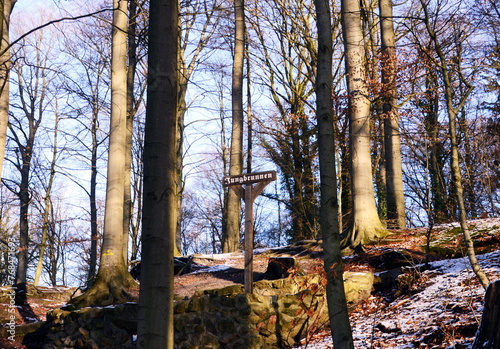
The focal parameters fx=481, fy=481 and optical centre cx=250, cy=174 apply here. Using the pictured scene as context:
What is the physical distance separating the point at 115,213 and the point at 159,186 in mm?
6679

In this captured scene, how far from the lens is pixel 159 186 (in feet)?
11.4

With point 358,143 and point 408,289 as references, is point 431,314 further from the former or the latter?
point 358,143

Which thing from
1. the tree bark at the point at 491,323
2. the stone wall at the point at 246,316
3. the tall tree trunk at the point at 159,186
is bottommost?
the stone wall at the point at 246,316

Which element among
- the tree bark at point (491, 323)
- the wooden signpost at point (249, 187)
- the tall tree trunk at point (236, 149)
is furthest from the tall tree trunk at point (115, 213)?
the tree bark at point (491, 323)

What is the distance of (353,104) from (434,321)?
636cm

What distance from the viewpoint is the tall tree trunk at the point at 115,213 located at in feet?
30.2

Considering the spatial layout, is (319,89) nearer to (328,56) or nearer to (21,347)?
(328,56)

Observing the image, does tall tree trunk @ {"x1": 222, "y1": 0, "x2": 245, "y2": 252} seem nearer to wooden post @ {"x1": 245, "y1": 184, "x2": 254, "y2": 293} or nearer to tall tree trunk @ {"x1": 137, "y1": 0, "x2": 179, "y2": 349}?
wooden post @ {"x1": 245, "y1": 184, "x2": 254, "y2": 293}

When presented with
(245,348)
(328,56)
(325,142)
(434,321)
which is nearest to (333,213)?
(325,142)

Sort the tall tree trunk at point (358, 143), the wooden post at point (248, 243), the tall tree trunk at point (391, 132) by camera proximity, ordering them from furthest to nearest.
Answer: the tall tree trunk at point (391, 132) < the tall tree trunk at point (358, 143) < the wooden post at point (248, 243)

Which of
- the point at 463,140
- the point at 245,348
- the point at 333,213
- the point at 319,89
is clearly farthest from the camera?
the point at 463,140

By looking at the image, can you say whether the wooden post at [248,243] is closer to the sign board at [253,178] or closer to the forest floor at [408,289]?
the sign board at [253,178]

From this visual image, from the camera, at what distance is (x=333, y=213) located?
4695 mm

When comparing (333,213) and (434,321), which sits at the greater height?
(333,213)
